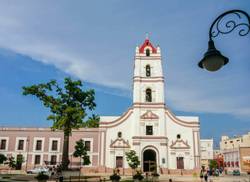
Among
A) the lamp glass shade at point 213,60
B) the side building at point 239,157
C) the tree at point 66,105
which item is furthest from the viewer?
the side building at point 239,157

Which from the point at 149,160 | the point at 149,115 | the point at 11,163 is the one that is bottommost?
the point at 11,163

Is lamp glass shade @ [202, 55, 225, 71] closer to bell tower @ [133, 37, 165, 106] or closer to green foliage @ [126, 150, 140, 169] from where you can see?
green foliage @ [126, 150, 140, 169]

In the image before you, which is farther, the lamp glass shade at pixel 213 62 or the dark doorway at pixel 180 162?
the dark doorway at pixel 180 162

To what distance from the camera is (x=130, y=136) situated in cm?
4394

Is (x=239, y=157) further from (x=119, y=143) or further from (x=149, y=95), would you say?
(x=119, y=143)

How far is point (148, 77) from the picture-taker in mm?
46312

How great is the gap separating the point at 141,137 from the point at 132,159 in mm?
4091

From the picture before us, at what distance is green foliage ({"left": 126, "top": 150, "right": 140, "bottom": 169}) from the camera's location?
39531 millimetres

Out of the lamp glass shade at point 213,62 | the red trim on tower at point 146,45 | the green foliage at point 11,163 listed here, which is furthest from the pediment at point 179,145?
the lamp glass shade at point 213,62

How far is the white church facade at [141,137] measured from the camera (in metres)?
42.4

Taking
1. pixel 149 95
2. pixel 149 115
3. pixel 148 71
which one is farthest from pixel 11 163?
pixel 148 71

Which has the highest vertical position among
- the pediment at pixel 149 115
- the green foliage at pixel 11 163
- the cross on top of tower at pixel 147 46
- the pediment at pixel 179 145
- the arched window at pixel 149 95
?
the cross on top of tower at pixel 147 46

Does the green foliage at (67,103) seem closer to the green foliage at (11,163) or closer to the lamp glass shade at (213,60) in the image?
the green foliage at (11,163)

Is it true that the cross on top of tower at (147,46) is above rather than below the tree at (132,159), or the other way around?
above
